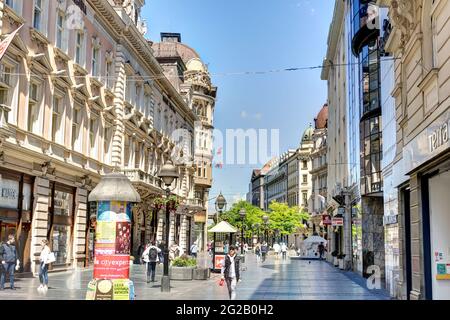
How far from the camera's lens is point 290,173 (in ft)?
265

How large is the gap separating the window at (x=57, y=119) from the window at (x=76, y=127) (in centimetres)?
151

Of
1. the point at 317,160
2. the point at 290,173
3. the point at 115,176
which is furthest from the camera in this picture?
the point at 290,173

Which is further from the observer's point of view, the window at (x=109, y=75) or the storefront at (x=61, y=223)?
the window at (x=109, y=75)

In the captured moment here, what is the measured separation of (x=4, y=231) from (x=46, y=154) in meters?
3.23

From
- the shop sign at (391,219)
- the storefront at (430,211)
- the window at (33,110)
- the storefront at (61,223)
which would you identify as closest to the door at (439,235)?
the storefront at (430,211)

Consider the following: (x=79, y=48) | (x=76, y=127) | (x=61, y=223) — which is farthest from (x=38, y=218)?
(x=79, y=48)

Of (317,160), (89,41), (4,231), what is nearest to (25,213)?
(4,231)

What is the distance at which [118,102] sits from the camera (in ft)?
96.6

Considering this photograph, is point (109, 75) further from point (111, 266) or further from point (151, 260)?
point (111, 266)

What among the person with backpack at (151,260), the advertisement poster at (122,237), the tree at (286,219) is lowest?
the person with backpack at (151,260)

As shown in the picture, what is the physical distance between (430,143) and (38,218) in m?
16.0

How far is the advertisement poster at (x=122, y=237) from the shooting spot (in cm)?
762

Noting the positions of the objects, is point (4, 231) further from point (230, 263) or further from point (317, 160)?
point (317, 160)

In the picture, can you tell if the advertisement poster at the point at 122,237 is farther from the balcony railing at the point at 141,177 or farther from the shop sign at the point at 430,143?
the balcony railing at the point at 141,177
